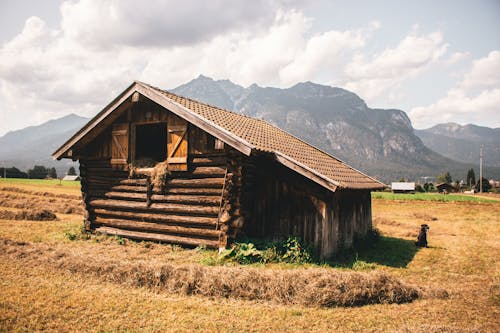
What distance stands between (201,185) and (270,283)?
16.6ft

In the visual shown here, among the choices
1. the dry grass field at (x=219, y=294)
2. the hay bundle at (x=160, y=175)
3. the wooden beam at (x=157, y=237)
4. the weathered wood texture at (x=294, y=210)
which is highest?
the hay bundle at (x=160, y=175)

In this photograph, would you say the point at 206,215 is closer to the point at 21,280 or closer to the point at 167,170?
the point at 167,170

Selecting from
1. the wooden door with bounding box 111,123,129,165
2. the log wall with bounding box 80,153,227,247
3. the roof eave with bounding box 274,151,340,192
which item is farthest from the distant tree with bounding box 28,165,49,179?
the roof eave with bounding box 274,151,340,192

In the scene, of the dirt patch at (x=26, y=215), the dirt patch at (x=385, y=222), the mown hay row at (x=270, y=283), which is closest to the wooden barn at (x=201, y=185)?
the mown hay row at (x=270, y=283)

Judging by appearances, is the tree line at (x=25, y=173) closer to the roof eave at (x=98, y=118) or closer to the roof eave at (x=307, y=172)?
the roof eave at (x=98, y=118)

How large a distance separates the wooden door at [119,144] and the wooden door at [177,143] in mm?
2329

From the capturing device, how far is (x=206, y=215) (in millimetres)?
11555

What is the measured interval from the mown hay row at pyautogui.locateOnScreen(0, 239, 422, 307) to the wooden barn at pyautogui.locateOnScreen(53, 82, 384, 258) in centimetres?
274

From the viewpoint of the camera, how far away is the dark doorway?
16156 millimetres

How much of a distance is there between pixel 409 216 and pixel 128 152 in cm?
2406

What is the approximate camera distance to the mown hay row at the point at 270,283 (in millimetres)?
7254

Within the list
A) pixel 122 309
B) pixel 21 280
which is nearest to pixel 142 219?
pixel 21 280

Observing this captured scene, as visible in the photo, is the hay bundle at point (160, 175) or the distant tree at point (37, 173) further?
the distant tree at point (37, 173)

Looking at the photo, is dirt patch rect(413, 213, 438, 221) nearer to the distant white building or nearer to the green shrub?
the green shrub
